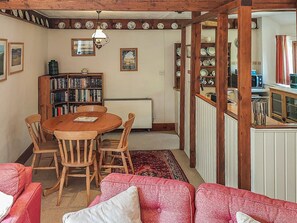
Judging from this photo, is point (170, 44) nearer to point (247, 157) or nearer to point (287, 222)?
point (247, 157)

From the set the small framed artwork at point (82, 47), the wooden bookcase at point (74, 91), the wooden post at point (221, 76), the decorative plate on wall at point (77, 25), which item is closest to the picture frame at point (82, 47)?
the small framed artwork at point (82, 47)

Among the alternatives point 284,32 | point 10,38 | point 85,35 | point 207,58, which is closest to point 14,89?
point 10,38

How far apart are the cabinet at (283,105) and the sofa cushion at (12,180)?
535 centimetres

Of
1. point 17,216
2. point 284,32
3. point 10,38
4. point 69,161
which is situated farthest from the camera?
point 284,32

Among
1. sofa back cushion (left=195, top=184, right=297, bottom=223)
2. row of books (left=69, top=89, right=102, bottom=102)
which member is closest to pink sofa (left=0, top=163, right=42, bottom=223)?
sofa back cushion (left=195, top=184, right=297, bottom=223)

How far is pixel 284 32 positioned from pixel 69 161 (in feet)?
18.8

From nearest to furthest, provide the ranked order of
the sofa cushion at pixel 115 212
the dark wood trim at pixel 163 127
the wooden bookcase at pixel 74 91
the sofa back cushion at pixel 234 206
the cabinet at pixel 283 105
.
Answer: the sofa back cushion at pixel 234 206 < the sofa cushion at pixel 115 212 < the cabinet at pixel 283 105 < the wooden bookcase at pixel 74 91 < the dark wood trim at pixel 163 127

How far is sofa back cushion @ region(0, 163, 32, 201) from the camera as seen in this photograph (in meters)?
2.24

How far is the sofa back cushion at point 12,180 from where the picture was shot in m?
2.24

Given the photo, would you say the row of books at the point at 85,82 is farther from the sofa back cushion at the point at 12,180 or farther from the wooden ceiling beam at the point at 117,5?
the sofa back cushion at the point at 12,180

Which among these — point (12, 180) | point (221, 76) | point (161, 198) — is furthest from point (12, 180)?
point (221, 76)

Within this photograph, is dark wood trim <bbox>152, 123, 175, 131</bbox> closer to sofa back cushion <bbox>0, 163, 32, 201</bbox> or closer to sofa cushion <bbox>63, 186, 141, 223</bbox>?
sofa back cushion <bbox>0, 163, 32, 201</bbox>

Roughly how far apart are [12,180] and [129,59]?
18.4 feet

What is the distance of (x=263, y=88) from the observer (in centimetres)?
745
